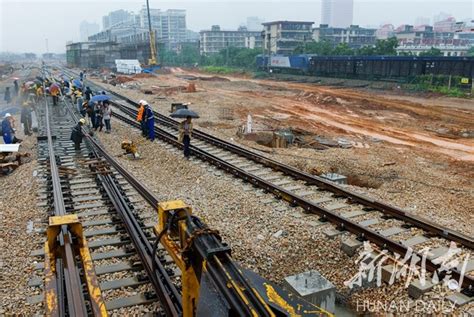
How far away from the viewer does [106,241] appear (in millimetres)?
7023

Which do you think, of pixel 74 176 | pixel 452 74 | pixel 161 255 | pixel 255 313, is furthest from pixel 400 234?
pixel 452 74

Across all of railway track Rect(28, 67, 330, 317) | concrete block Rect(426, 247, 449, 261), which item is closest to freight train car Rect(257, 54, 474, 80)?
concrete block Rect(426, 247, 449, 261)

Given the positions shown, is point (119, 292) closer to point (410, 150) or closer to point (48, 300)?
point (48, 300)

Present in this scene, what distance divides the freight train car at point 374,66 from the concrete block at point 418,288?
3361 cm

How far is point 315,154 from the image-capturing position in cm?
1355

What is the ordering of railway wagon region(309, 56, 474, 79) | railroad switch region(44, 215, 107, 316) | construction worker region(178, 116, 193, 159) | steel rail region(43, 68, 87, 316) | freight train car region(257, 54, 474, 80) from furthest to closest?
freight train car region(257, 54, 474, 80) → railway wagon region(309, 56, 474, 79) → construction worker region(178, 116, 193, 159) → steel rail region(43, 68, 87, 316) → railroad switch region(44, 215, 107, 316)

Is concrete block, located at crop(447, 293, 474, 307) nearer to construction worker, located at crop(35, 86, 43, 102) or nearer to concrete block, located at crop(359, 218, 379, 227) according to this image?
concrete block, located at crop(359, 218, 379, 227)

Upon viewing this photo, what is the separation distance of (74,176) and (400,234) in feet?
27.7

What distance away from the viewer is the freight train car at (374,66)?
3514 cm

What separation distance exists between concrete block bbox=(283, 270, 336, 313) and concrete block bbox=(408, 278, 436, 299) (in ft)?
3.44

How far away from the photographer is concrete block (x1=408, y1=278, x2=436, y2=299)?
545 cm

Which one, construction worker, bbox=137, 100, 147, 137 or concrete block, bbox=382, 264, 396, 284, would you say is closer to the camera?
concrete block, bbox=382, 264, 396, 284

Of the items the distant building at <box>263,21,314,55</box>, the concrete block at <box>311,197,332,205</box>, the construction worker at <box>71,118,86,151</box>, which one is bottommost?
the concrete block at <box>311,197,332,205</box>

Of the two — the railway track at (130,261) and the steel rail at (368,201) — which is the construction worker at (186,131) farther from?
the railway track at (130,261)
